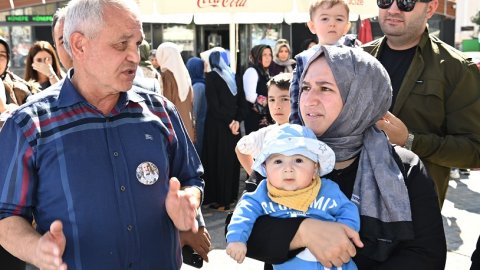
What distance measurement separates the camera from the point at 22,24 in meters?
17.6

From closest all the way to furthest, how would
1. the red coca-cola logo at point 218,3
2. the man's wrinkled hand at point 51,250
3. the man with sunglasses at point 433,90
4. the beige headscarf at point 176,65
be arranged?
the man's wrinkled hand at point 51,250
the man with sunglasses at point 433,90
the beige headscarf at point 176,65
the red coca-cola logo at point 218,3

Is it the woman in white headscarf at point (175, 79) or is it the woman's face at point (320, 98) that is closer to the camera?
the woman's face at point (320, 98)

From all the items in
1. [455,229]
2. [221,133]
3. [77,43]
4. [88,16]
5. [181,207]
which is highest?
[88,16]

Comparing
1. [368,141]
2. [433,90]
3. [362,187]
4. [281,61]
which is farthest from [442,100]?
[281,61]

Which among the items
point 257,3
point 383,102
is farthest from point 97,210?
point 257,3

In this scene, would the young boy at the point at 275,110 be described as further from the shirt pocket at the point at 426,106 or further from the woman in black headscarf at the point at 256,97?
the woman in black headscarf at the point at 256,97

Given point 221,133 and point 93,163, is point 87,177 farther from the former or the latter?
point 221,133

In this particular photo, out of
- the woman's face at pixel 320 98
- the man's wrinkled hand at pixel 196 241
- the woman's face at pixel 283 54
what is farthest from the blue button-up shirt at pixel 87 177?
the woman's face at pixel 283 54

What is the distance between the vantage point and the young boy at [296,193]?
204 centimetres

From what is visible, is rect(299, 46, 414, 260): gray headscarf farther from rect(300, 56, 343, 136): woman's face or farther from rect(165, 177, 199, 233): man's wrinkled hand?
rect(165, 177, 199, 233): man's wrinkled hand

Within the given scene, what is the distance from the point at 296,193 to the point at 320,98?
0.39 metres

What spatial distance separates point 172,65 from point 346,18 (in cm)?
309

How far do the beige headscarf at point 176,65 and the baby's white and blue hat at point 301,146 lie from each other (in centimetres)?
469

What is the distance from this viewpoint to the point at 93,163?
2115 mm
